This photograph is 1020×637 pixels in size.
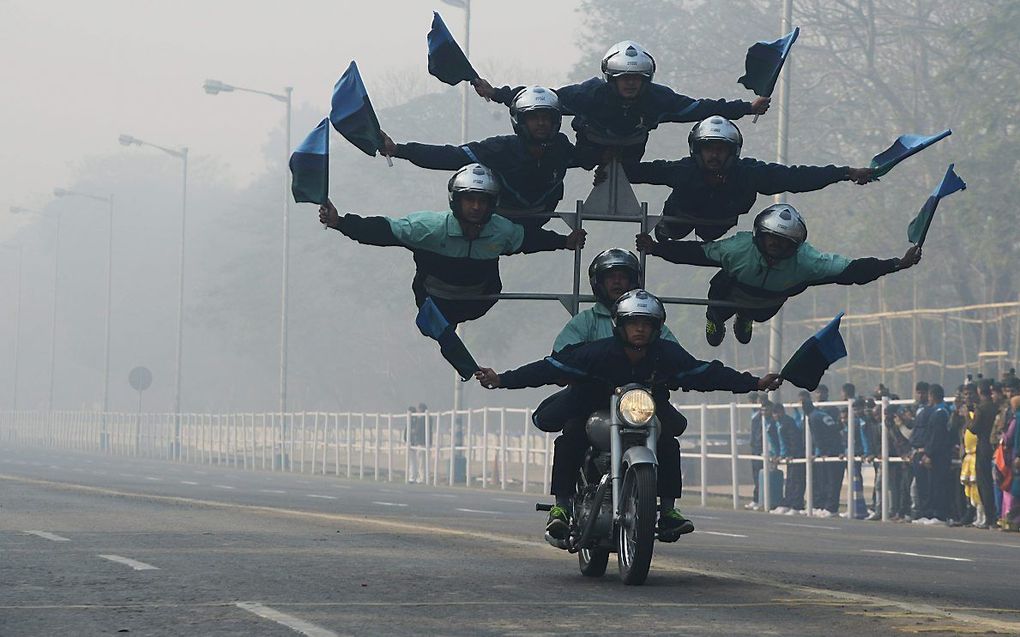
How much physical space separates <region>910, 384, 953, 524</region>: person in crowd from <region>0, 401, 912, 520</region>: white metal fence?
0.57 metres

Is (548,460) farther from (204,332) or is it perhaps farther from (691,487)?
(204,332)

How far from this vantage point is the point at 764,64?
1580cm

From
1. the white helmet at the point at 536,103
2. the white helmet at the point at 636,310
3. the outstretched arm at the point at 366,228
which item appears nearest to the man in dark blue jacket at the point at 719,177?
the white helmet at the point at 536,103

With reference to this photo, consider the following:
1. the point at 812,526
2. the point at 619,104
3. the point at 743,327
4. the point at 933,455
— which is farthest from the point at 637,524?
the point at 933,455

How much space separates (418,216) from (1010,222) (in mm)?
31281

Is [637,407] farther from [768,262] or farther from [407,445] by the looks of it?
[407,445]

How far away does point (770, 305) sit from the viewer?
14.4 metres

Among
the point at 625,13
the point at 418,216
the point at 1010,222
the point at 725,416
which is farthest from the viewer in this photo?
the point at 625,13

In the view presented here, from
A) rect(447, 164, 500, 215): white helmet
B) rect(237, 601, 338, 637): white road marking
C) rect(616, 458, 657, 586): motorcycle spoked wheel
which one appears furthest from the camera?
rect(447, 164, 500, 215): white helmet

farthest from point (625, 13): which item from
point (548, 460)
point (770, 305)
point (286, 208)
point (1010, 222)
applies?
point (770, 305)

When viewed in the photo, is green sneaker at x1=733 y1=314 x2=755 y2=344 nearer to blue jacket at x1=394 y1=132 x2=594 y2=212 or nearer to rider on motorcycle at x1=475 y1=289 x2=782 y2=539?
blue jacket at x1=394 y1=132 x2=594 y2=212

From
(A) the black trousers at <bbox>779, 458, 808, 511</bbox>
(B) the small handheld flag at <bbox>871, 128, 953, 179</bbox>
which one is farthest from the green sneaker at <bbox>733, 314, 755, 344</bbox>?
(A) the black trousers at <bbox>779, 458, 808, 511</bbox>

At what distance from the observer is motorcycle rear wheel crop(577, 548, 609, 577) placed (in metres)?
12.0

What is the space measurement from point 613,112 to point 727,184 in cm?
98
